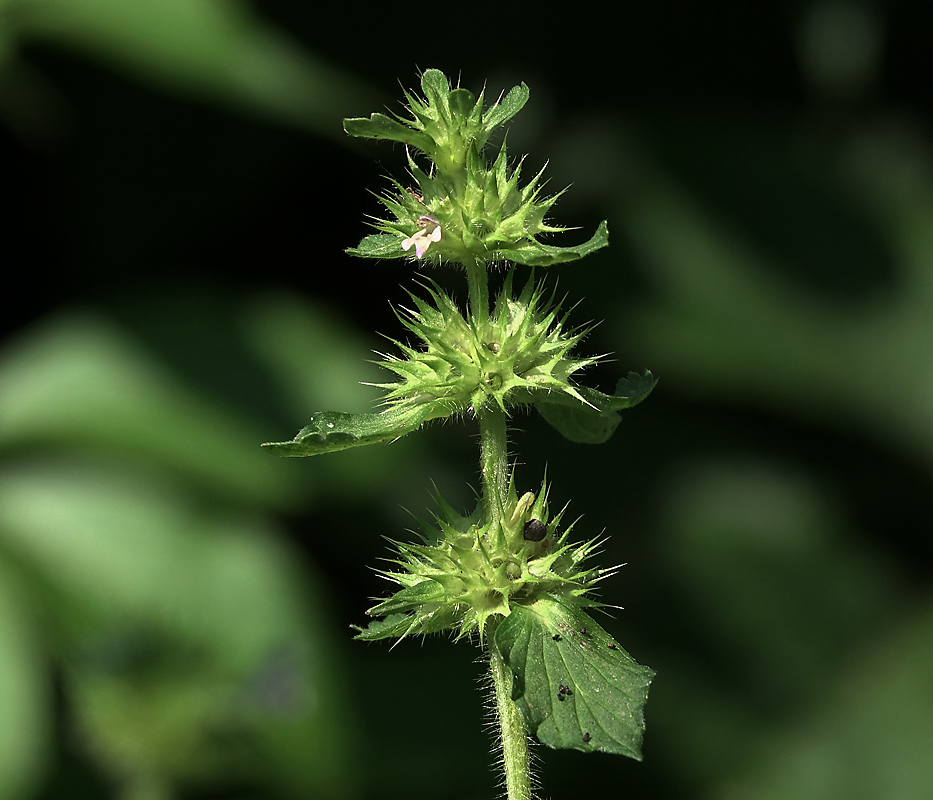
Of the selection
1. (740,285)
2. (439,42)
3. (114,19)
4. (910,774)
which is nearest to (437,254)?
(114,19)

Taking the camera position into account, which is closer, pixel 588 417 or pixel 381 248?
pixel 381 248

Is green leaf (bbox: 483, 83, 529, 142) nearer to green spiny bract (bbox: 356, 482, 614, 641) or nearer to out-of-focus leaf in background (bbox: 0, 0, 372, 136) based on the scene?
green spiny bract (bbox: 356, 482, 614, 641)

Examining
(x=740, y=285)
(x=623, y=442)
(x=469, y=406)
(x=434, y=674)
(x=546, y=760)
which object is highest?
(x=740, y=285)

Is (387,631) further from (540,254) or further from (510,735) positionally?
(540,254)

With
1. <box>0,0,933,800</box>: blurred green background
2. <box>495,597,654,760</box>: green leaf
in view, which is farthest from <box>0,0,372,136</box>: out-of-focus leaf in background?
<box>495,597,654,760</box>: green leaf

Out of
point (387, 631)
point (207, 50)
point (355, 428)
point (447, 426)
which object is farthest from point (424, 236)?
point (447, 426)

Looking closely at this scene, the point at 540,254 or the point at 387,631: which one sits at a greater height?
the point at 540,254

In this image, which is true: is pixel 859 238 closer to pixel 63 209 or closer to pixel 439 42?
pixel 439 42
